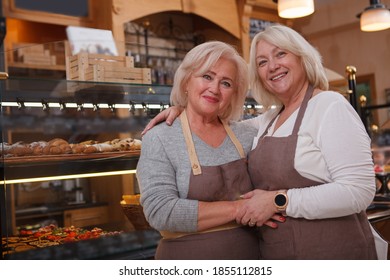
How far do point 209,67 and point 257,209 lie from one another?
30cm

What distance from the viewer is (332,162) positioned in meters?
0.86

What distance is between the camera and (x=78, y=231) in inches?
47.7

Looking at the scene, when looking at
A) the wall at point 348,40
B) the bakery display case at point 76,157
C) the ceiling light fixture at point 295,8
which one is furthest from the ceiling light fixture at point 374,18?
the bakery display case at point 76,157

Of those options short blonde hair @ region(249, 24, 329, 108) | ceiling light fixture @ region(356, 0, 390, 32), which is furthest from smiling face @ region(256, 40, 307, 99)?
ceiling light fixture @ region(356, 0, 390, 32)

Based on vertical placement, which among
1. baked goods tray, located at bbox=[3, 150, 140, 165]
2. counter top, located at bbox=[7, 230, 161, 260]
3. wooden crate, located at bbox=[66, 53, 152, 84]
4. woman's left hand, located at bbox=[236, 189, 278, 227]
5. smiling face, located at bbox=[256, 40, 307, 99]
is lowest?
counter top, located at bbox=[7, 230, 161, 260]

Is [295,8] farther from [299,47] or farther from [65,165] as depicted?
[65,165]

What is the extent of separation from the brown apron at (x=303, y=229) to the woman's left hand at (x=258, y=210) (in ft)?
0.13

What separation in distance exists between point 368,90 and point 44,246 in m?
1.79

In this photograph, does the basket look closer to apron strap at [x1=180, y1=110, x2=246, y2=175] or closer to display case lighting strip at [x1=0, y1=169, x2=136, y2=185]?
display case lighting strip at [x1=0, y1=169, x2=136, y2=185]

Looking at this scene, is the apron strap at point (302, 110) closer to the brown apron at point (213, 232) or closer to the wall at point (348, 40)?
the brown apron at point (213, 232)

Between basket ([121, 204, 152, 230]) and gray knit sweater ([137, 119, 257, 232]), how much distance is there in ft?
0.98

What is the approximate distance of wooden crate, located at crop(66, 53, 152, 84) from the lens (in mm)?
1159
